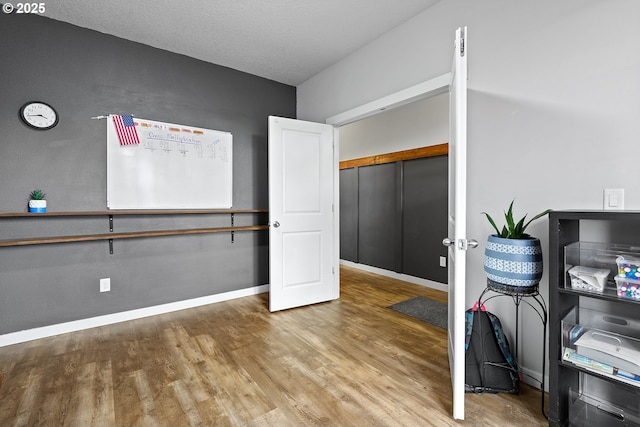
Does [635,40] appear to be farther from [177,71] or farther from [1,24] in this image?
[1,24]

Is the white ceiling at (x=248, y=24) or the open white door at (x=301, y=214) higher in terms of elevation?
the white ceiling at (x=248, y=24)

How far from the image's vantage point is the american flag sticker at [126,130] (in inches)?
112

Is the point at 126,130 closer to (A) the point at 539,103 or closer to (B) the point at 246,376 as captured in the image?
(B) the point at 246,376

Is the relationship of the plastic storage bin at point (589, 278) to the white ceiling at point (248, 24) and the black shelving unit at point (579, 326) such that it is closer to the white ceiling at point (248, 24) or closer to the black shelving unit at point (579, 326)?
the black shelving unit at point (579, 326)

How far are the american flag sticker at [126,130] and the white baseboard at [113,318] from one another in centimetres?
167

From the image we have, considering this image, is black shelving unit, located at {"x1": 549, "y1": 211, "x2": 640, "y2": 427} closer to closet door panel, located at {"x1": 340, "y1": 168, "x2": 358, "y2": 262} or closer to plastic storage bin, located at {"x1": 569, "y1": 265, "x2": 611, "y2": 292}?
plastic storage bin, located at {"x1": 569, "y1": 265, "x2": 611, "y2": 292}

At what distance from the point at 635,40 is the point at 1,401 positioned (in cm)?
387

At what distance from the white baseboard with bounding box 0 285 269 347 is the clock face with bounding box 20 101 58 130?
67.5 inches

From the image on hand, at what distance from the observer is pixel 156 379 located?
1931 mm

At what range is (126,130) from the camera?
289cm

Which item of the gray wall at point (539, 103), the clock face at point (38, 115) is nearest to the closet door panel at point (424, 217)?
the gray wall at point (539, 103)

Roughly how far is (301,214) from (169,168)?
4.79ft

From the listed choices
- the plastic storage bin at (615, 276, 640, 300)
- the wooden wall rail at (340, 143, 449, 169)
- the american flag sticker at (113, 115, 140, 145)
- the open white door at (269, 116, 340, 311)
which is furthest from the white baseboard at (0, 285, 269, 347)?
the plastic storage bin at (615, 276, 640, 300)

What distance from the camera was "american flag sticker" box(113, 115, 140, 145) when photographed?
2854 millimetres
